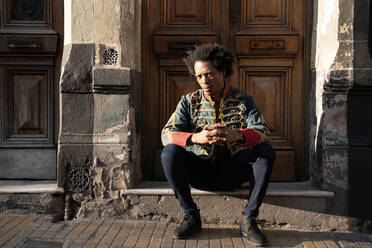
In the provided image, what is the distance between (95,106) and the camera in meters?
3.79

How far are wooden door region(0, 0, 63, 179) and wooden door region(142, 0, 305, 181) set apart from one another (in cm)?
95

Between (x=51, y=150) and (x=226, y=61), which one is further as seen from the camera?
(x=51, y=150)

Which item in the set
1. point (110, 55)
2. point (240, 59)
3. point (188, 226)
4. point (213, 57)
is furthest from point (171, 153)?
point (240, 59)

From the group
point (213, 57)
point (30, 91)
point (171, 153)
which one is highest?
point (213, 57)

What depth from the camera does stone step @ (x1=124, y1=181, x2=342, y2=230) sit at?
12.0ft

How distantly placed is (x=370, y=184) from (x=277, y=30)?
1661 mm

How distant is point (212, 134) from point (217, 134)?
4 cm

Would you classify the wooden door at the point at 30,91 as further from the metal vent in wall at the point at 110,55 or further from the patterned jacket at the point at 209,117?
the patterned jacket at the point at 209,117

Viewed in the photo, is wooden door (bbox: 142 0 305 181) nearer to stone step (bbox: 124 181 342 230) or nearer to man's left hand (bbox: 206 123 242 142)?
stone step (bbox: 124 181 342 230)

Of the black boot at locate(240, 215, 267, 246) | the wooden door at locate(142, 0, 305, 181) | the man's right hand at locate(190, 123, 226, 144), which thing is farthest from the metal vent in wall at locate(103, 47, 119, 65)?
the black boot at locate(240, 215, 267, 246)

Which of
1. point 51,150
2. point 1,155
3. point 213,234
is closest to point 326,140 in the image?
point 213,234

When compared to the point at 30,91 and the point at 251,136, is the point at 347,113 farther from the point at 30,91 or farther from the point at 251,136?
the point at 30,91

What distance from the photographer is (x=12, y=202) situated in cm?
383

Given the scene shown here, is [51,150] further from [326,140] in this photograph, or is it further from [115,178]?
[326,140]
